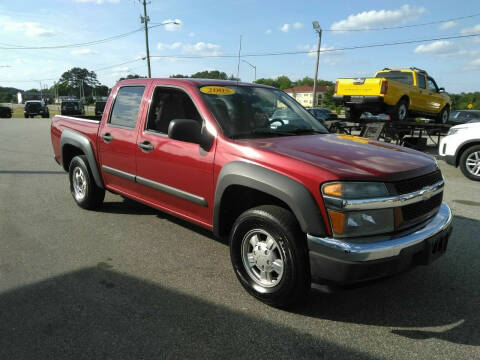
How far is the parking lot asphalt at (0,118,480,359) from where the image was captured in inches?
96.3

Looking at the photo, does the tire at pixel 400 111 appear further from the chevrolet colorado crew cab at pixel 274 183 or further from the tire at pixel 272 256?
the tire at pixel 272 256

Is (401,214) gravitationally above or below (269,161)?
below

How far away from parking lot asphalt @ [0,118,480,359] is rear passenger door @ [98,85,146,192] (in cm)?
66

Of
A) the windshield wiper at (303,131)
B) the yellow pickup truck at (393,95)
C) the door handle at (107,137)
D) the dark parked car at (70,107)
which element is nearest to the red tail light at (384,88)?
the yellow pickup truck at (393,95)

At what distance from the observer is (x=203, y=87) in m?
3.75

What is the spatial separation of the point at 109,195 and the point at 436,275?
4821mm

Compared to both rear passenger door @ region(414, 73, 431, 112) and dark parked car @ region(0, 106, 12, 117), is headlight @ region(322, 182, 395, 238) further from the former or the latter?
dark parked car @ region(0, 106, 12, 117)

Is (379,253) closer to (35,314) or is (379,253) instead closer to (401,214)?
(401,214)

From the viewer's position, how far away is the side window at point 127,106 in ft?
14.1

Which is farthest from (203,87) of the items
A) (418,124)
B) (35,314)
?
(418,124)

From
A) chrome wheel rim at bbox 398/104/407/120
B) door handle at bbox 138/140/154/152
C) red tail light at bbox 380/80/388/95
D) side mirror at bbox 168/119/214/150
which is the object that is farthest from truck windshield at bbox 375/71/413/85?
side mirror at bbox 168/119/214/150

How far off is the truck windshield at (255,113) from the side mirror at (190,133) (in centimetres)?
17

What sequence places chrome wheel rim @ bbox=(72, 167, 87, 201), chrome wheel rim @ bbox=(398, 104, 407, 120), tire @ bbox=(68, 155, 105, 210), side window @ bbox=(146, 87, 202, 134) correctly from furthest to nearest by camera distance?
chrome wheel rim @ bbox=(398, 104, 407, 120)
chrome wheel rim @ bbox=(72, 167, 87, 201)
tire @ bbox=(68, 155, 105, 210)
side window @ bbox=(146, 87, 202, 134)

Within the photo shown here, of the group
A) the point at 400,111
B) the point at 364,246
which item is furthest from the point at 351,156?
the point at 400,111
